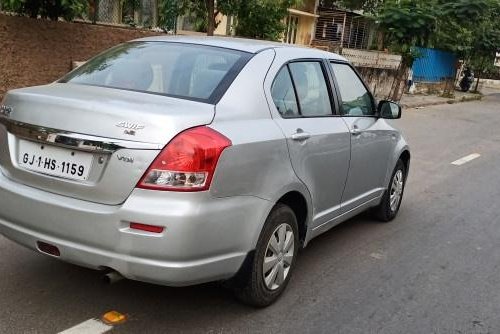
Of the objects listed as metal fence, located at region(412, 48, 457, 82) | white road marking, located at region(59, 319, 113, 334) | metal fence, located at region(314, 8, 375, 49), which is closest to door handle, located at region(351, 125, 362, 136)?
white road marking, located at region(59, 319, 113, 334)

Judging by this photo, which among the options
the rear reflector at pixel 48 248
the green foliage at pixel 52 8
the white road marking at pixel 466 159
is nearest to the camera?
the rear reflector at pixel 48 248

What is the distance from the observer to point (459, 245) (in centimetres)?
541

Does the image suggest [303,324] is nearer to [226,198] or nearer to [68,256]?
[226,198]

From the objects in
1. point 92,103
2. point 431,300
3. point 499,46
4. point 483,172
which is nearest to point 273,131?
point 92,103

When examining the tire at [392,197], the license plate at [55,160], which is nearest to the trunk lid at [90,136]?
the license plate at [55,160]

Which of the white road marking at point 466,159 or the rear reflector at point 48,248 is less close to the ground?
the rear reflector at point 48,248

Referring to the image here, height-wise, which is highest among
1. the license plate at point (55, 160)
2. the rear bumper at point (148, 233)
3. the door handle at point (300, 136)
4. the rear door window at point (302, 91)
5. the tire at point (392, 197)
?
the rear door window at point (302, 91)

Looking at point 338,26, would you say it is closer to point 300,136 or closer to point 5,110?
point 300,136

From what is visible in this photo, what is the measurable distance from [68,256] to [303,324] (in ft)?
4.72

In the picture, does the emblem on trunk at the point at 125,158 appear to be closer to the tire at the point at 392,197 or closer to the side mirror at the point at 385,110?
the side mirror at the point at 385,110

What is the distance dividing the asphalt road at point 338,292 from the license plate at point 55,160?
87 centimetres

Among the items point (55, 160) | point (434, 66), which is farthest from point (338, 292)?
point (434, 66)

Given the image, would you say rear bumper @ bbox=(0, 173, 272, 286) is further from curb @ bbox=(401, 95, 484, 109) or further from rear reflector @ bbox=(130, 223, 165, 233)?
curb @ bbox=(401, 95, 484, 109)

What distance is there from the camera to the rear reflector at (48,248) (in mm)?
3184
